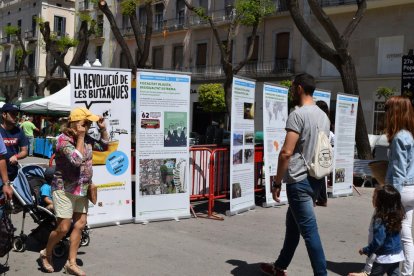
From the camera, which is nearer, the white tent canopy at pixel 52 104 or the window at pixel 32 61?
the white tent canopy at pixel 52 104

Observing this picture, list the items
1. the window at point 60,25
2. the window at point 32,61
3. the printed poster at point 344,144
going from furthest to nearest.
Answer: the window at point 32,61 < the window at point 60,25 < the printed poster at point 344,144

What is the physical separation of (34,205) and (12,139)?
1269mm

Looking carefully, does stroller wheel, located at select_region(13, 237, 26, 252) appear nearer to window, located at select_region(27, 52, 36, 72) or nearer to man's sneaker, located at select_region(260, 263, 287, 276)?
man's sneaker, located at select_region(260, 263, 287, 276)

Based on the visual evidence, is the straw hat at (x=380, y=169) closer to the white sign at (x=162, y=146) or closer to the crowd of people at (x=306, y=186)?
the crowd of people at (x=306, y=186)

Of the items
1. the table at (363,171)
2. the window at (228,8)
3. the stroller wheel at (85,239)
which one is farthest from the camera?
the window at (228,8)

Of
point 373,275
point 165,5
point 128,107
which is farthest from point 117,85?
point 165,5

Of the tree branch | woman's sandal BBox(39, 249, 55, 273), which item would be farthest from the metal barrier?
the tree branch

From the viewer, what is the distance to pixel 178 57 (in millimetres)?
36938

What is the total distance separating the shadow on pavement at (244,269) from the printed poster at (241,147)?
2.45m

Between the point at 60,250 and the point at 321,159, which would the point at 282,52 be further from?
the point at 321,159

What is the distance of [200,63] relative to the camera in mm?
35062

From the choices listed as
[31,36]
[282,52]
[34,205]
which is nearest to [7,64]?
[31,36]

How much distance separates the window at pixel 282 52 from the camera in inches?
1150

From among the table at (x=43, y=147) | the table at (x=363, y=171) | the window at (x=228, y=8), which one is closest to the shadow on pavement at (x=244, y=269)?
the table at (x=363, y=171)
